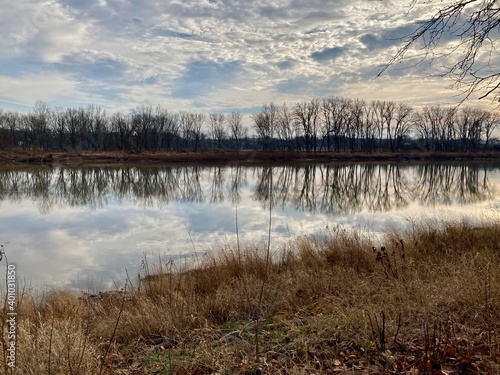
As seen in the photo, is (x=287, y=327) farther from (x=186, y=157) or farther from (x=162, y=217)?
(x=186, y=157)

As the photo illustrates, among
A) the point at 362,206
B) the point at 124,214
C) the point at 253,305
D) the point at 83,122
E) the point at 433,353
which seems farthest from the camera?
the point at 83,122

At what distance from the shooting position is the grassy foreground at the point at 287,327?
3066mm

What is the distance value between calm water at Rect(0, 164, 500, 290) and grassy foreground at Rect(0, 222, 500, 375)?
1678mm

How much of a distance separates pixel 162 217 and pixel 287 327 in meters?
12.1

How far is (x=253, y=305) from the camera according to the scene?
5.00 m

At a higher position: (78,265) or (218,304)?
(218,304)

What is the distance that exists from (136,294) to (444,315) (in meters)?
4.58

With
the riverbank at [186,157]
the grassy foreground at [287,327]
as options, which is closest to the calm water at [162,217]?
the grassy foreground at [287,327]

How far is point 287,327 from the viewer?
4105 mm

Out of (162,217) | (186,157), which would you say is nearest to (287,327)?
(162,217)

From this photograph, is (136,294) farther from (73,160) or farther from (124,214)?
(73,160)

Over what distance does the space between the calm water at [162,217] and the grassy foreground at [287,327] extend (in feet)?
5.51

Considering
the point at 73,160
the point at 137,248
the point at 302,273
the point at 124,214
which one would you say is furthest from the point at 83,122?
the point at 302,273

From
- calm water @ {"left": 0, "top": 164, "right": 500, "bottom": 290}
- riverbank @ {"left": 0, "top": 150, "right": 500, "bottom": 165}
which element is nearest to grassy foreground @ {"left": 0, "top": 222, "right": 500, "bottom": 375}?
calm water @ {"left": 0, "top": 164, "right": 500, "bottom": 290}
